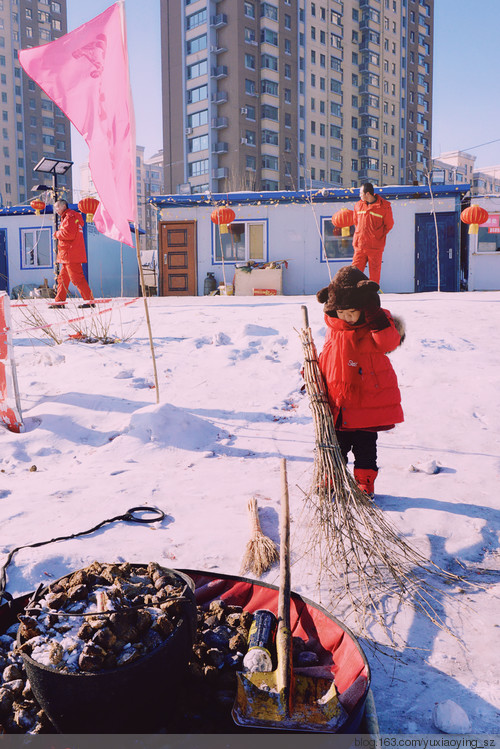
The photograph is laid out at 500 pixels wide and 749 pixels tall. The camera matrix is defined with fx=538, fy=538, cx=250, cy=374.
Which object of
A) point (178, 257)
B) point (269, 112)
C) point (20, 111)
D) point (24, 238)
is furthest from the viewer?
point (20, 111)

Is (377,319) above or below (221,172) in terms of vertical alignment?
below

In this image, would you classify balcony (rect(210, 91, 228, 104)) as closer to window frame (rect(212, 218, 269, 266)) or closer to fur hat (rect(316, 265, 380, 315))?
window frame (rect(212, 218, 269, 266))

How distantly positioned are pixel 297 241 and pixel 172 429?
13.1 metres

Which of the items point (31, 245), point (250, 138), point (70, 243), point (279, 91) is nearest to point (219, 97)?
point (250, 138)

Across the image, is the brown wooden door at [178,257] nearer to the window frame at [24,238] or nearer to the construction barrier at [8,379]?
the window frame at [24,238]

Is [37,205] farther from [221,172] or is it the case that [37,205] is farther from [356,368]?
[221,172]

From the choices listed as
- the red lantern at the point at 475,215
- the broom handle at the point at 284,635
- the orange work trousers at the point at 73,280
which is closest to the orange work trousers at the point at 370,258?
the orange work trousers at the point at 73,280

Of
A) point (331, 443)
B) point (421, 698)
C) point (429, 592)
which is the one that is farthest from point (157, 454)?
point (421, 698)

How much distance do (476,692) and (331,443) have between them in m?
1.39

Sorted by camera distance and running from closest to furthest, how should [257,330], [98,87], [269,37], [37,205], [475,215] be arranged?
[98,87], [257,330], [475,215], [37,205], [269,37]

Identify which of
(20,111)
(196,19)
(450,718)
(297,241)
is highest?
(196,19)

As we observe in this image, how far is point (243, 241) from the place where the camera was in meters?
17.1

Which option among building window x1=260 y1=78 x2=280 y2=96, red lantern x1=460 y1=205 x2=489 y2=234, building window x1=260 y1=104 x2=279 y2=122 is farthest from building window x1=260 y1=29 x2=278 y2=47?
red lantern x1=460 y1=205 x2=489 y2=234

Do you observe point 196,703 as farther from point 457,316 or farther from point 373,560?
point 457,316
